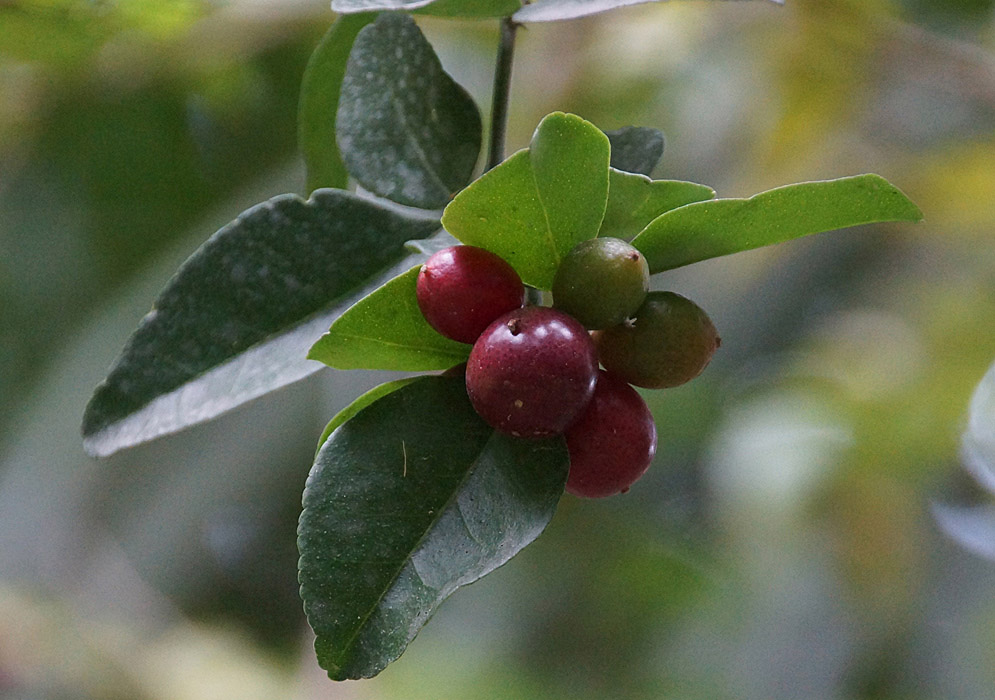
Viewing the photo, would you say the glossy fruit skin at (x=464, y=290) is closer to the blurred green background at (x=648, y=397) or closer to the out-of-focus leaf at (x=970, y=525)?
the blurred green background at (x=648, y=397)

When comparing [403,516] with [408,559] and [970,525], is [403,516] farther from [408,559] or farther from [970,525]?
[970,525]

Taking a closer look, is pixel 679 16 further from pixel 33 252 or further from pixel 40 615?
pixel 40 615

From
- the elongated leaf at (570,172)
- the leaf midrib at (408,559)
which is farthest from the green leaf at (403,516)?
the elongated leaf at (570,172)

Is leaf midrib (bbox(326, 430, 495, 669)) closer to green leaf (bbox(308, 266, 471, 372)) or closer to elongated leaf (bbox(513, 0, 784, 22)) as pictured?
green leaf (bbox(308, 266, 471, 372))

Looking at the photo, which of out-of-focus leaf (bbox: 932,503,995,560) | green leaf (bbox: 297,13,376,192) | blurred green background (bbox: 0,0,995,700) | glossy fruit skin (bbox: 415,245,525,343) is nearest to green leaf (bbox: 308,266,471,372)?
glossy fruit skin (bbox: 415,245,525,343)

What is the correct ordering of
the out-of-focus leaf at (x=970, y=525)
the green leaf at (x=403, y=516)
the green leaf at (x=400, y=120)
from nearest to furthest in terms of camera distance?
1. the green leaf at (x=403, y=516)
2. the green leaf at (x=400, y=120)
3. the out-of-focus leaf at (x=970, y=525)

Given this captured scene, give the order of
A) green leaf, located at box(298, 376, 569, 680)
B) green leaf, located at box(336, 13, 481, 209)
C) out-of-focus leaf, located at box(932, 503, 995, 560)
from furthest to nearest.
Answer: out-of-focus leaf, located at box(932, 503, 995, 560) < green leaf, located at box(336, 13, 481, 209) < green leaf, located at box(298, 376, 569, 680)

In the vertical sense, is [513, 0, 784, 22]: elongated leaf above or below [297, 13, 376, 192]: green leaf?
above
